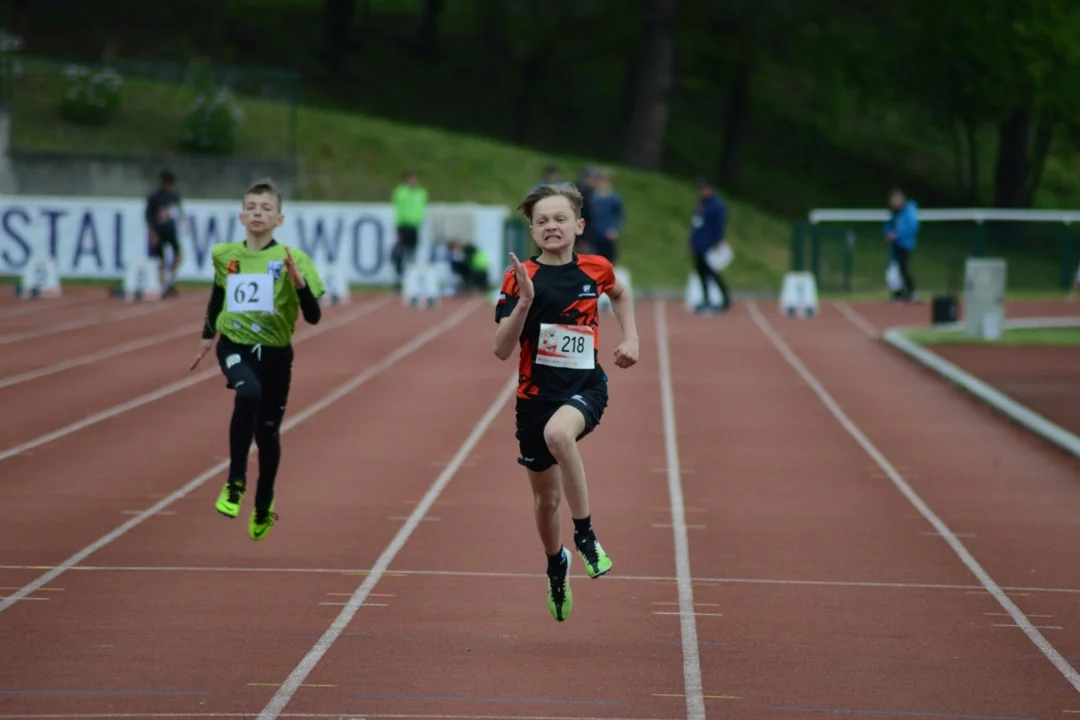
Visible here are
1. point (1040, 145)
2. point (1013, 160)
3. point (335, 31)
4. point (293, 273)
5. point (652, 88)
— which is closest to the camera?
point (293, 273)

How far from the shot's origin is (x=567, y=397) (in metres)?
7.58

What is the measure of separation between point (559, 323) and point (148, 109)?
102 feet

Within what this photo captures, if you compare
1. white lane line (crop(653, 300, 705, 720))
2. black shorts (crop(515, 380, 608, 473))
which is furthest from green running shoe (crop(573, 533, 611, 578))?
white lane line (crop(653, 300, 705, 720))

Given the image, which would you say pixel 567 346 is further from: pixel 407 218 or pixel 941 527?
pixel 407 218

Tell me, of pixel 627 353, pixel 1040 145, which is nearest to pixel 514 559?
pixel 627 353

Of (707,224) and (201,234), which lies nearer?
(707,224)

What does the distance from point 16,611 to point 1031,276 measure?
30823 mm

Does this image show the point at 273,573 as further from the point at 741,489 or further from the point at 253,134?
the point at 253,134

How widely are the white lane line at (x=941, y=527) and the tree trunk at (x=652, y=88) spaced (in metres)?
25.4

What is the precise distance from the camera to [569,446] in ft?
24.3

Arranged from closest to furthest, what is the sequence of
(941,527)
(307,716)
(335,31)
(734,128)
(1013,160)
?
(307,716) < (941,527) < (1013,160) < (734,128) < (335,31)

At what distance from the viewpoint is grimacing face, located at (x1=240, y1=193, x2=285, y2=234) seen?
9.38 meters

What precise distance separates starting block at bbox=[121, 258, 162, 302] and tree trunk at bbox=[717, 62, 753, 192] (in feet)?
95.1

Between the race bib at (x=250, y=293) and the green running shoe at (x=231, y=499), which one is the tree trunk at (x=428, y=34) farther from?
the green running shoe at (x=231, y=499)
